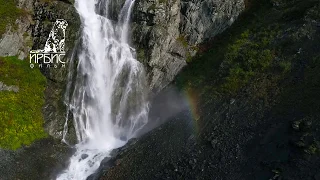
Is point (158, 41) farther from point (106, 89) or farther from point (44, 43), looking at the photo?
point (44, 43)

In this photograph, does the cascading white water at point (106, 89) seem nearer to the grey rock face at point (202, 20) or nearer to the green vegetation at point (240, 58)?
the green vegetation at point (240, 58)

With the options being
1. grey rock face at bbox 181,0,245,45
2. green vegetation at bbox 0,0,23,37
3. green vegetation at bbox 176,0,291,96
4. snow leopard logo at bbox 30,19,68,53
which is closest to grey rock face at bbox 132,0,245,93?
grey rock face at bbox 181,0,245,45

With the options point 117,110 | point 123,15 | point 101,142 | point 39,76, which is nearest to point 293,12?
point 123,15

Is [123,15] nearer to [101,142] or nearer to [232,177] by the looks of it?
[101,142]

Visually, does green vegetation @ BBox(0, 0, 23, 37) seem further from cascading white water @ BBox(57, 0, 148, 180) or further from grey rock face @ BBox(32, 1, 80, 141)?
cascading white water @ BBox(57, 0, 148, 180)

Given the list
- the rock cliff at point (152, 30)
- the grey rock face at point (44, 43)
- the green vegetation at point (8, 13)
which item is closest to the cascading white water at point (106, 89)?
the grey rock face at point (44, 43)

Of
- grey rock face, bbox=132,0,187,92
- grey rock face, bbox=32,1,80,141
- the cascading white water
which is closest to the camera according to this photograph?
grey rock face, bbox=32,1,80,141
